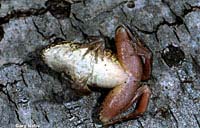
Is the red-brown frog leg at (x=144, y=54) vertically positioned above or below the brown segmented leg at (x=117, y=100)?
above

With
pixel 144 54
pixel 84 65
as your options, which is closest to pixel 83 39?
pixel 84 65

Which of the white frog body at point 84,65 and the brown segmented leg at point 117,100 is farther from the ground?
the white frog body at point 84,65

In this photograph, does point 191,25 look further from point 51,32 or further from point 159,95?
point 51,32

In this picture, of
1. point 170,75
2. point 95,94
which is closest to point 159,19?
point 170,75

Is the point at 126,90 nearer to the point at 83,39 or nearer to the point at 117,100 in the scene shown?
the point at 117,100
